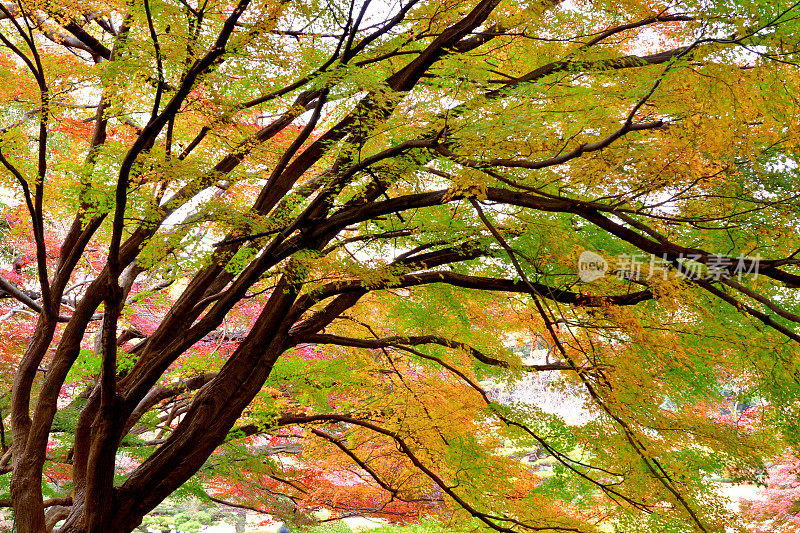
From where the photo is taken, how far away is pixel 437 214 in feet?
14.5

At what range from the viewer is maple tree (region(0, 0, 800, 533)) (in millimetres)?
2807

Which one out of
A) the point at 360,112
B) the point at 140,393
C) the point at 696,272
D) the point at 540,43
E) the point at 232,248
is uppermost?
the point at 540,43

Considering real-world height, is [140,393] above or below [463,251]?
below

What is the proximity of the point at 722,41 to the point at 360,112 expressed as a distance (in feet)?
6.68

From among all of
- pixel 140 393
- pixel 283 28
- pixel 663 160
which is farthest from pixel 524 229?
pixel 140 393

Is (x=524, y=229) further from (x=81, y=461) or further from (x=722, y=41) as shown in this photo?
(x=81, y=461)

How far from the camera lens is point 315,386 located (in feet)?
19.2

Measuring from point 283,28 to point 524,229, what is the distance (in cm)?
243

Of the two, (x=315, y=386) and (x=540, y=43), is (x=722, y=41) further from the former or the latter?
(x=315, y=386)

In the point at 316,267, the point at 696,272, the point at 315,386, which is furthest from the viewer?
the point at 315,386

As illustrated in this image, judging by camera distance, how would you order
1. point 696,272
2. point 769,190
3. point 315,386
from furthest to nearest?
1. point 315,386
2. point 769,190
3. point 696,272

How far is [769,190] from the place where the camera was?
3463 mm

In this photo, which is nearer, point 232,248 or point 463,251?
point 232,248

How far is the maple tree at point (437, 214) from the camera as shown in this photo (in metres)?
2.81
